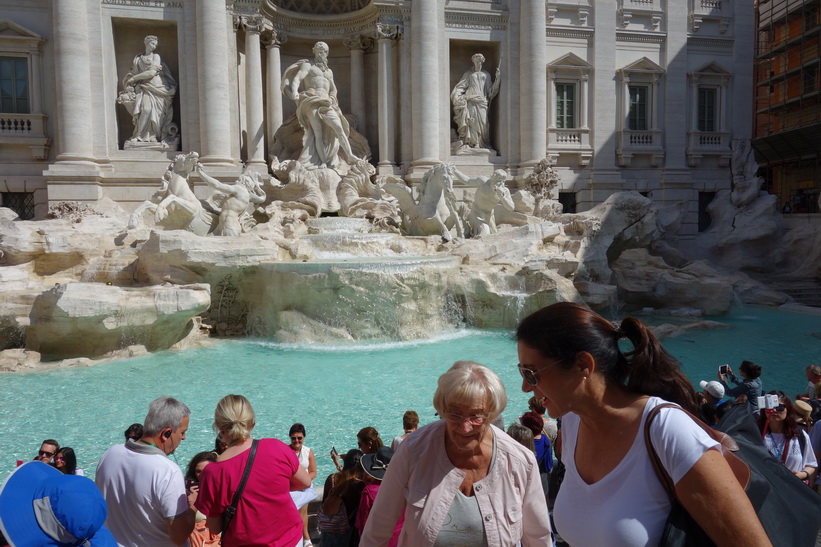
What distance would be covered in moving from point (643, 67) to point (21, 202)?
1627 centimetres

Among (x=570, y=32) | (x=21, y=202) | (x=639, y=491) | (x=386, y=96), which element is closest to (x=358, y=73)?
(x=386, y=96)

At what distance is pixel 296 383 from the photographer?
265 inches

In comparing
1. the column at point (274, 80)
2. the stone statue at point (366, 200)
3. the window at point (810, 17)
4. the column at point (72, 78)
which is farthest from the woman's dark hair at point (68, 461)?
the window at point (810, 17)

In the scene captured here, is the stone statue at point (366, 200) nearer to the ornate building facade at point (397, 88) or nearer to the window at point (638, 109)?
the ornate building facade at point (397, 88)

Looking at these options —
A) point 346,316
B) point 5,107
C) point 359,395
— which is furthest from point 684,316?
point 5,107

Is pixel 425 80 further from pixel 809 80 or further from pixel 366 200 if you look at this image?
pixel 809 80

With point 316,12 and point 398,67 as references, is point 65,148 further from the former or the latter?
point 398,67

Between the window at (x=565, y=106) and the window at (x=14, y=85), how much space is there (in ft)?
43.3

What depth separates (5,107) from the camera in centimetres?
1388

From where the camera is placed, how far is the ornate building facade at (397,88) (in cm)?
1373

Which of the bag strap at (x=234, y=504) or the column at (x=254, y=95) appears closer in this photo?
the bag strap at (x=234, y=504)

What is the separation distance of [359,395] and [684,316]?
24.6 ft

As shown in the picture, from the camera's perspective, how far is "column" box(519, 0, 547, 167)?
1573 cm

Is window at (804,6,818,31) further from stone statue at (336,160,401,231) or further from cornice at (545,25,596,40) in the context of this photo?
stone statue at (336,160,401,231)
